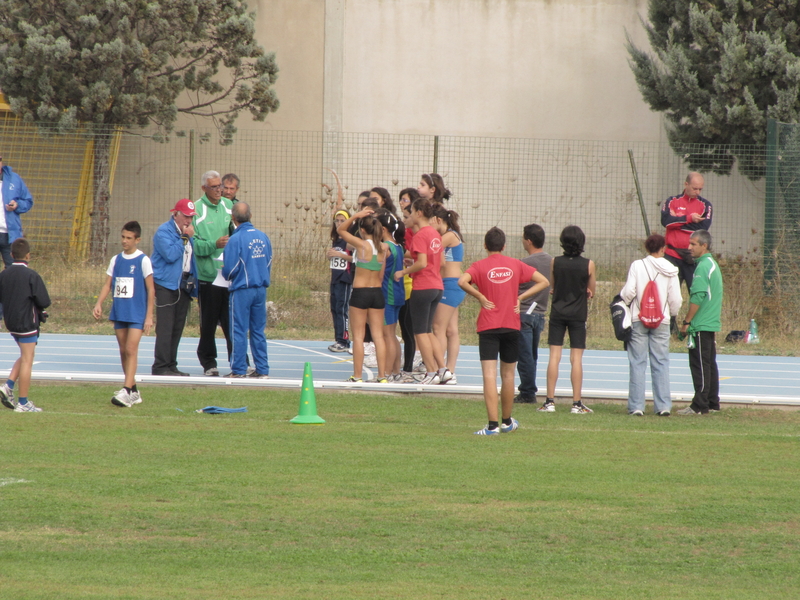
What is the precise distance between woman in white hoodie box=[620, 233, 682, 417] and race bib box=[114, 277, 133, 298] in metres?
4.79

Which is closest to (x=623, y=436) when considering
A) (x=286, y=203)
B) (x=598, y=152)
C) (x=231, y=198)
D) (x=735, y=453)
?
(x=735, y=453)

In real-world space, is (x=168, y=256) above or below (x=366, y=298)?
above

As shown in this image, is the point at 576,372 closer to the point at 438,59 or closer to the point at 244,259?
the point at 244,259

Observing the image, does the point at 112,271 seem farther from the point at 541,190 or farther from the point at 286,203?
the point at 541,190

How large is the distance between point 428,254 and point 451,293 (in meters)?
0.76

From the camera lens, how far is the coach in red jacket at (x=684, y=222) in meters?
14.0

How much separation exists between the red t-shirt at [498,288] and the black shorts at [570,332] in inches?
62.4

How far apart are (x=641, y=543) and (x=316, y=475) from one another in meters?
2.31

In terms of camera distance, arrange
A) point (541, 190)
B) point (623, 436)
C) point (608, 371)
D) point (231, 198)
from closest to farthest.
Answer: point (623, 436)
point (231, 198)
point (608, 371)
point (541, 190)

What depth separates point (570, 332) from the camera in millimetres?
9641

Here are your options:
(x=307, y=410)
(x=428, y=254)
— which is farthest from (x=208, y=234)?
(x=307, y=410)

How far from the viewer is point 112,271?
30.8ft

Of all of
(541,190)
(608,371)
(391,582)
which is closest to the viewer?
(391,582)

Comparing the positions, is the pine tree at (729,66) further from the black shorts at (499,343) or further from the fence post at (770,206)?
the black shorts at (499,343)
